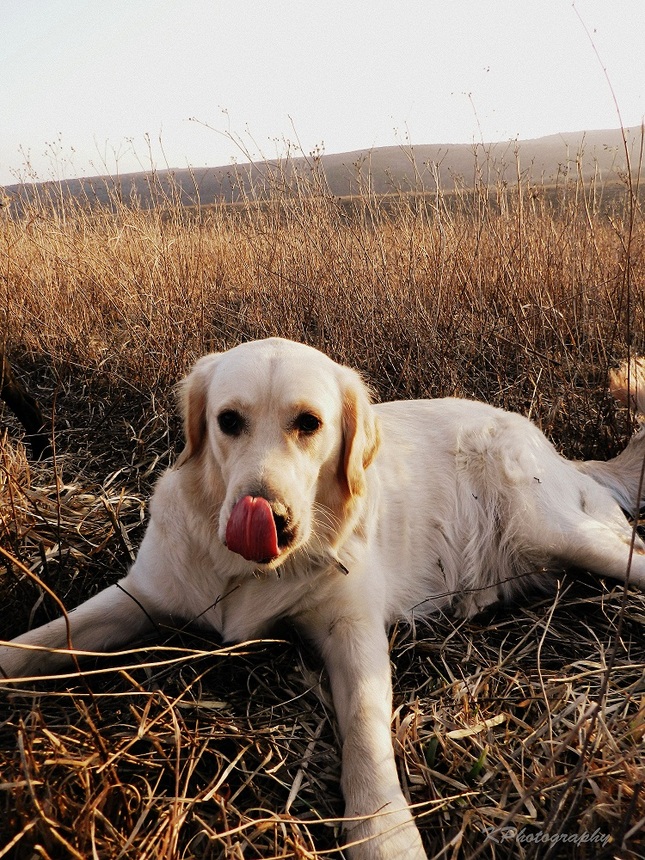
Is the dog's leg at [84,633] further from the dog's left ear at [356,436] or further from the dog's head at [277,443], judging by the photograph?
the dog's left ear at [356,436]

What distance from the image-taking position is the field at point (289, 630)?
1250 mm

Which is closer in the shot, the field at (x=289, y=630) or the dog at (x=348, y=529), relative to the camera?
the field at (x=289, y=630)

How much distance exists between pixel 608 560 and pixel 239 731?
4.47 ft

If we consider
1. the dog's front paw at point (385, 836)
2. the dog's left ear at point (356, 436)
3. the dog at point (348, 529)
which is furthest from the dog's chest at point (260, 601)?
the dog's front paw at point (385, 836)

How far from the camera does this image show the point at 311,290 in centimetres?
383

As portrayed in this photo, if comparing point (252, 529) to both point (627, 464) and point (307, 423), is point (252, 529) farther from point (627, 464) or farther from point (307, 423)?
point (627, 464)

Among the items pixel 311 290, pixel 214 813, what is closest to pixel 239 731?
pixel 214 813

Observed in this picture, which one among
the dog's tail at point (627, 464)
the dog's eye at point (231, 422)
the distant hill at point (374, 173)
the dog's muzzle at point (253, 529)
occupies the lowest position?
the dog's tail at point (627, 464)

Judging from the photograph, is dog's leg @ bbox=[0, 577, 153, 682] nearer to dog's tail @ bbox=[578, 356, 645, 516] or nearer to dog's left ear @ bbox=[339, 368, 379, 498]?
dog's left ear @ bbox=[339, 368, 379, 498]

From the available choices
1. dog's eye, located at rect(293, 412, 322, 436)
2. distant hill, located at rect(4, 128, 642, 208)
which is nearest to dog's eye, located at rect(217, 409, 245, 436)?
dog's eye, located at rect(293, 412, 322, 436)

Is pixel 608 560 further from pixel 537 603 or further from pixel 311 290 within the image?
pixel 311 290

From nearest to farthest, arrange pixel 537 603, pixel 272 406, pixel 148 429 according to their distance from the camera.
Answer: pixel 272 406
pixel 537 603
pixel 148 429

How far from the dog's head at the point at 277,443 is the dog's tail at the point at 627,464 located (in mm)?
1108

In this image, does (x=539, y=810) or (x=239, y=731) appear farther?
(x=239, y=731)
